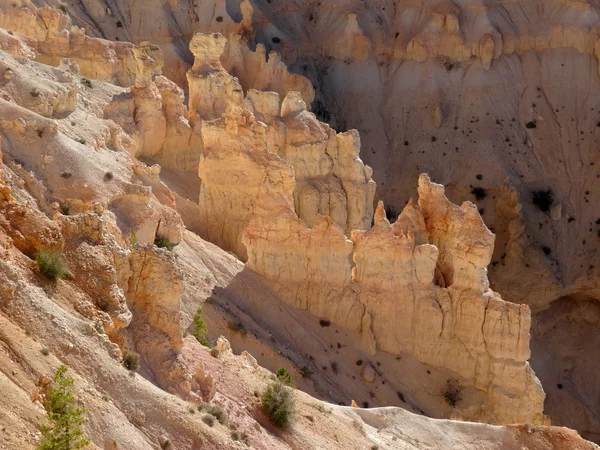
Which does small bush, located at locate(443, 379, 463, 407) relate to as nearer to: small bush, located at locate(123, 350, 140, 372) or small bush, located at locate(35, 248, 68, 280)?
small bush, located at locate(123, 350, 140, 372)

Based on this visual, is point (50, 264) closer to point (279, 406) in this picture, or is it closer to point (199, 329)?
point (279, 406)

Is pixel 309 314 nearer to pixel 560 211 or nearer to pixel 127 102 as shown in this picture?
pixel 127 102

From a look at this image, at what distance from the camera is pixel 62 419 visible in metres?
11.3

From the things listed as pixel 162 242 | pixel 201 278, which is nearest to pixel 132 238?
pixel 162 242

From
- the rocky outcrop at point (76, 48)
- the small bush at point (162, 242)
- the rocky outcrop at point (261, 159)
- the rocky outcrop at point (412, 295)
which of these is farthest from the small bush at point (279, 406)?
the rocky outcrop at point (76, 48)

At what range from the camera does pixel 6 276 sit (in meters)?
13.2

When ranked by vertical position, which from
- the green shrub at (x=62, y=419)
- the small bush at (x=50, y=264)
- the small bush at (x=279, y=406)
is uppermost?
the small bush at (x=279, y=406)

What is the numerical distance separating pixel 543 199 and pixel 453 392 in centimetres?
2482

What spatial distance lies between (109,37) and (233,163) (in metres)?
23.9

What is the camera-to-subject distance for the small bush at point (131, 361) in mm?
14305

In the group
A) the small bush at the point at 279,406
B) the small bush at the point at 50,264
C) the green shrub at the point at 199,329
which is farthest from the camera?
the green shrub at the point at 199,329

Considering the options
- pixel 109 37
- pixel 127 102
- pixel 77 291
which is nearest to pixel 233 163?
pixel 127 102

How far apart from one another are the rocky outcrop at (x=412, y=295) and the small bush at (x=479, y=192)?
23026mm

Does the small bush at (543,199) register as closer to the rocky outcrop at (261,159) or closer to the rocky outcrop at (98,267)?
the rocky outcrop at (261,159)
